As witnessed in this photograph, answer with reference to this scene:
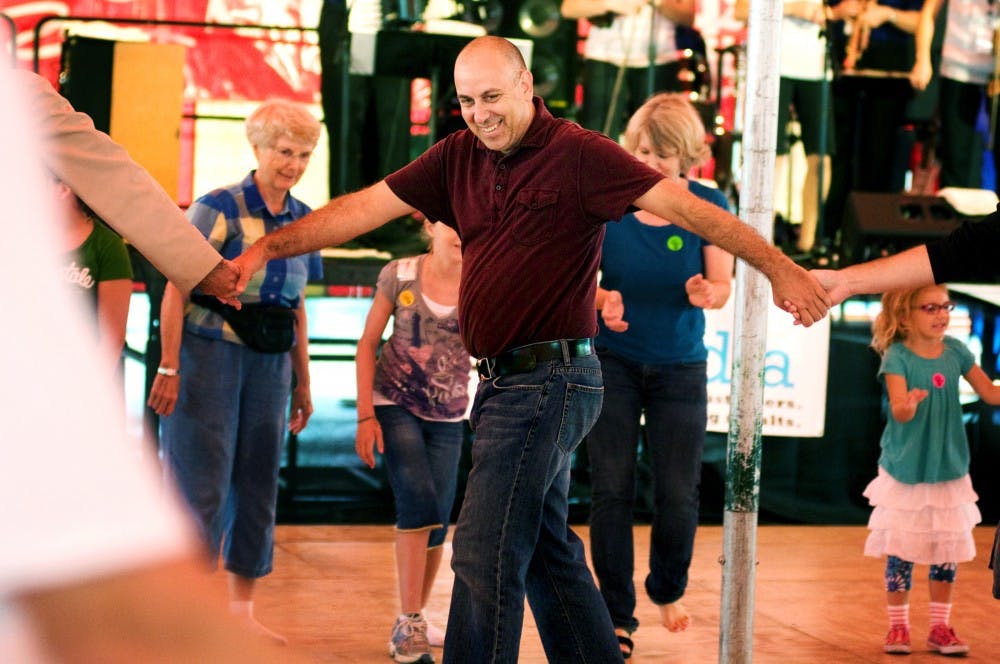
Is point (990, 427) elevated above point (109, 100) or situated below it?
below

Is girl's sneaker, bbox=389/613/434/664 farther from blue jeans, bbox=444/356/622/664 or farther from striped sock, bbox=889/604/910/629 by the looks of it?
striped sock, bbox=889/604/910/629

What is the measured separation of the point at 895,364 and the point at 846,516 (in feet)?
9.74

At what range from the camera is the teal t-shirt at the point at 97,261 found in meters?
4.96

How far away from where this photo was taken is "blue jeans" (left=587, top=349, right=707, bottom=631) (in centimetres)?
510

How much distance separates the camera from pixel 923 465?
5.68m

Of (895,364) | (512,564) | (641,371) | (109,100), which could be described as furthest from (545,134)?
(109,100)

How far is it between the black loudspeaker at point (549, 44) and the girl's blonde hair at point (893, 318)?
2.60 metres

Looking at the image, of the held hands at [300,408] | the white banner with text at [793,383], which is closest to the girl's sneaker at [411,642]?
the held hands at [300,408]

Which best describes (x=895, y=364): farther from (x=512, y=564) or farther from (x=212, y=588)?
(x=212, y=588)

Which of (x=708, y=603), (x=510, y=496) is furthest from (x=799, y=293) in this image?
(x=708, y=603)

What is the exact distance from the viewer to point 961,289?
8.44 m

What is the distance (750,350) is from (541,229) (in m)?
0.99

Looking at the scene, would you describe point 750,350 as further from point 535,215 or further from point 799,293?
point 535,215

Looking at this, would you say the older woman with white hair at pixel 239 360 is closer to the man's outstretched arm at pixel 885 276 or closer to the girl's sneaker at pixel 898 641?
the man's outstretched arm at pixel 885 276
